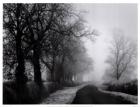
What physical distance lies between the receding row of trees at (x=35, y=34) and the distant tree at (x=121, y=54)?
1987 millimetres

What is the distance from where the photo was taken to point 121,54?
51.0ft

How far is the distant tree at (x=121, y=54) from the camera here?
1234 centimetres

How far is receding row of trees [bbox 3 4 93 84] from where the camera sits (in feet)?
36.7

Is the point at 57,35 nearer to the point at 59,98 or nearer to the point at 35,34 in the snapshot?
the point at 35,34

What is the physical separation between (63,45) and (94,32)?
2187 millimetres

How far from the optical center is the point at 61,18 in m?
12.2

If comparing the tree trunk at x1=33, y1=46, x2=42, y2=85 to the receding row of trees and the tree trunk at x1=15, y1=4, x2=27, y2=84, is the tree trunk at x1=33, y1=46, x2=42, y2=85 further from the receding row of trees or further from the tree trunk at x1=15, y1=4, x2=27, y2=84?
the tree trunk at x1=15, y1=4, x2=27, y2=84

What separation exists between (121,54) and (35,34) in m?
6.71

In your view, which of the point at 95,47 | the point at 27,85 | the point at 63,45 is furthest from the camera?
the point at 63,45

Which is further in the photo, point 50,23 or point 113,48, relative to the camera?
point 113,48

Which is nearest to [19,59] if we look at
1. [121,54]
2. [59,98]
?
[59,98]

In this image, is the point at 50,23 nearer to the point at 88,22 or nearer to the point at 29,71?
the point at 88,22

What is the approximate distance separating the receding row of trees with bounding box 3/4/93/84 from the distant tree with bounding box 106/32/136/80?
1.99m

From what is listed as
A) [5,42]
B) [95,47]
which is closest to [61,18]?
[95,47]
